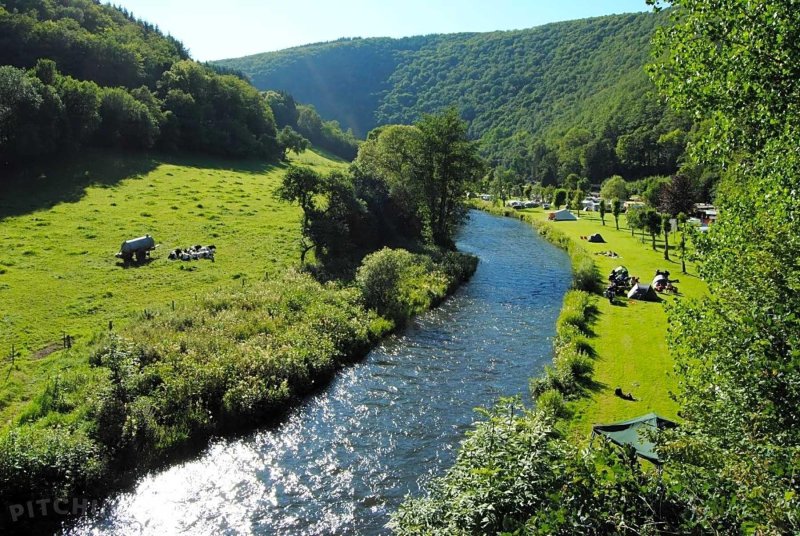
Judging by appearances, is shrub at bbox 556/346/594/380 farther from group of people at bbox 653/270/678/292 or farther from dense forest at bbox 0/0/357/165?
dense forest at bbox 0/0/357/165

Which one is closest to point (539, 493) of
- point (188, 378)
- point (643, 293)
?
point (188, 378)

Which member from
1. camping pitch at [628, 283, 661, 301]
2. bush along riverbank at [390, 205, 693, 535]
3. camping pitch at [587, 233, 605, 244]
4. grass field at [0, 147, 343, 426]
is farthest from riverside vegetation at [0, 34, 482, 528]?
camping pitch at [587, 233, 605, 244]

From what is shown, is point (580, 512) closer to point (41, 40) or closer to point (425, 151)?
point (425, 151)

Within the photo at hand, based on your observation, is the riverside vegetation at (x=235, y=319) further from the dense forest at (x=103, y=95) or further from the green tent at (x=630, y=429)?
the green tent at (x=630, y=429)

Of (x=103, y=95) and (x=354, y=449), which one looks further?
(x=103, y=95)

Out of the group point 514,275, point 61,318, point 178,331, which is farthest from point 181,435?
point 514,275

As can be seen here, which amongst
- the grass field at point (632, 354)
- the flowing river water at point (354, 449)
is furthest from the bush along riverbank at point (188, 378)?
the grass field at point (632, 354)

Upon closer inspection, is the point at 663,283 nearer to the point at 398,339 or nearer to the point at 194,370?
the point at 398,339
